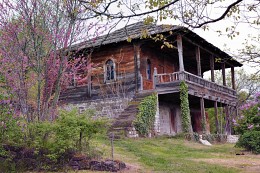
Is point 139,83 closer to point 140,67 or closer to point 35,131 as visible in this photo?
point 140,67

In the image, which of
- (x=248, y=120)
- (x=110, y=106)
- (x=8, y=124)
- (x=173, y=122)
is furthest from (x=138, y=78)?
(x=8, y=124)

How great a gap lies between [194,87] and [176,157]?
8329 mm

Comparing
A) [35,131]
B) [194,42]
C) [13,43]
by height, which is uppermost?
[194,42]

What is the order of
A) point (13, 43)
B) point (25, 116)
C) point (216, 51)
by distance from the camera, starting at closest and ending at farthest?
point (25, 116), point (13, 43), point (216, 51)

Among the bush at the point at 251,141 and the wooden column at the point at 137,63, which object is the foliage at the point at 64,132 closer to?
the bush at the point at 251,141

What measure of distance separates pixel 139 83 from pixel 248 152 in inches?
312

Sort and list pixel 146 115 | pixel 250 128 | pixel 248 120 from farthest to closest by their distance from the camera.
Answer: pixel 146 115
pixel 248 120
pixel 250 128

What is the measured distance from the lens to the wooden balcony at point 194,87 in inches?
765

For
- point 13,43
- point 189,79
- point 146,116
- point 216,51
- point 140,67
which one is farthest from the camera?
point 216,51

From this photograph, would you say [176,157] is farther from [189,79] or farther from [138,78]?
[138,78]

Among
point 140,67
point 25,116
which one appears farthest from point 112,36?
point 25,116

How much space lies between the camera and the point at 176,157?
42.0 ft

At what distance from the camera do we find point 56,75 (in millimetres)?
11453

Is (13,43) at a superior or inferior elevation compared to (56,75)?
superior
